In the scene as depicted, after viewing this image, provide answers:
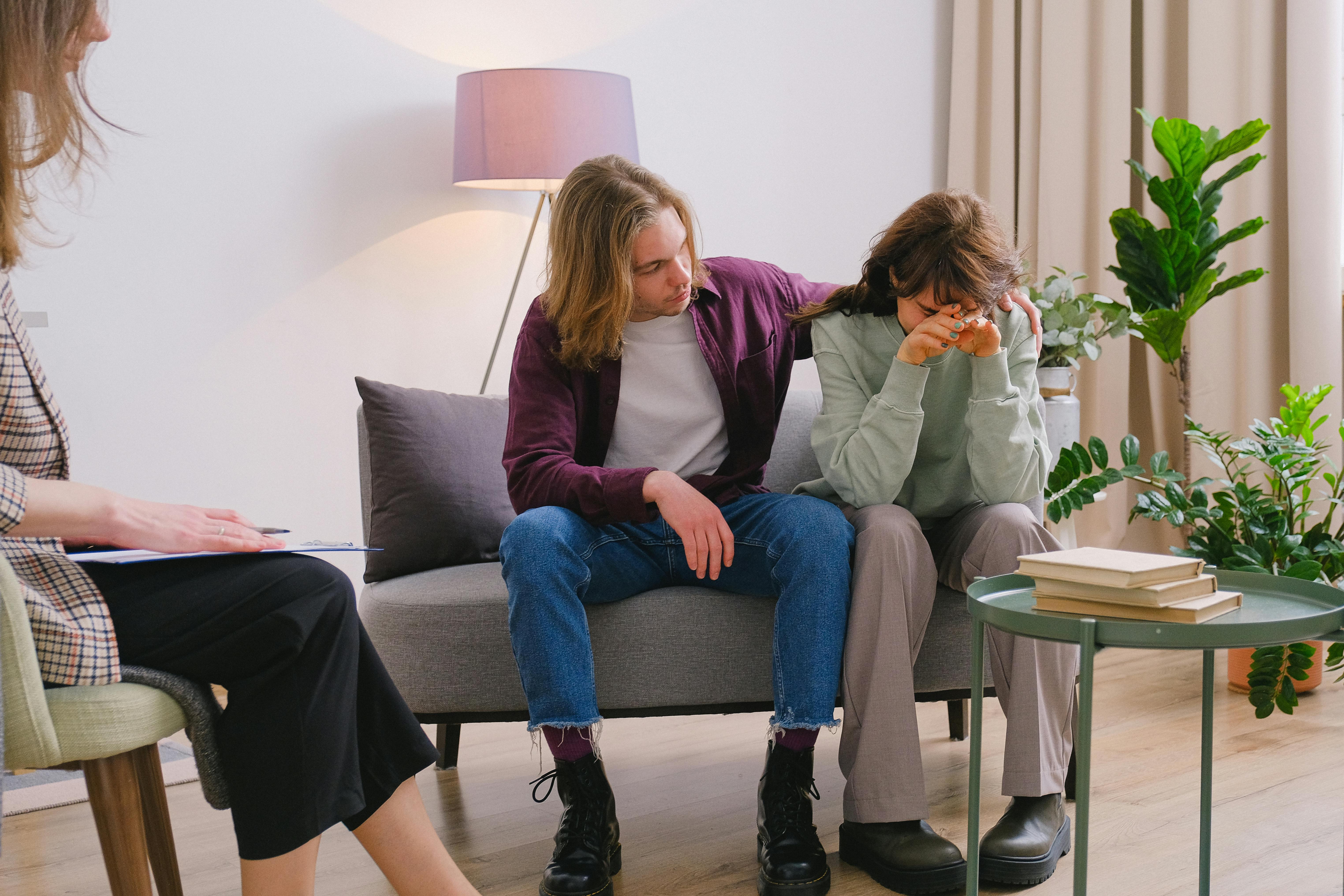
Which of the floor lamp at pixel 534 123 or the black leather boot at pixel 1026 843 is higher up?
the floor lamp at pixel 534 123

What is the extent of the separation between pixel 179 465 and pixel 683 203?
139cm

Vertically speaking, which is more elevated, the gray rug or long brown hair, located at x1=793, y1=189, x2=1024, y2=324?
long brown hair, located at x1=793, y1=189, x2=1024, y2=324

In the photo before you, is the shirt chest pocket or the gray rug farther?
the gray rug

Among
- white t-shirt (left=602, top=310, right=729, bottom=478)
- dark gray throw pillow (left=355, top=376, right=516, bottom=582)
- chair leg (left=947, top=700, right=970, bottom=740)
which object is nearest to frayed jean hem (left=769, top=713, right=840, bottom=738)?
white t-shirt (left=602, top=310, right=729, bottom=478)

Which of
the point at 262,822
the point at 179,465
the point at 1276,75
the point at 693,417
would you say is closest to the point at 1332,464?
the point at 1276,75

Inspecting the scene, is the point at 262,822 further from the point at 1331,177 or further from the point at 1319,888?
the point at 1331,177

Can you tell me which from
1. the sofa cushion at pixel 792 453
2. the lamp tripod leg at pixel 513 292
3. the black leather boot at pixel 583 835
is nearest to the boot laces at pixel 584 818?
the black leather boot at pixel 583 835

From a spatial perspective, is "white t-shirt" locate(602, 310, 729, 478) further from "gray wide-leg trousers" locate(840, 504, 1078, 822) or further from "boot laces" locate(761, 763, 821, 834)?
"boot laces" locate(761, 763, 821, 834)

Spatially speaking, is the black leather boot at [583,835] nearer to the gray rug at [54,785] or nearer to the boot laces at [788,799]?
the boot laces at [788,799]

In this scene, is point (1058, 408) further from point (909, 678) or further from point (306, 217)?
point (306, 217)

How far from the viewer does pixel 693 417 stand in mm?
1643

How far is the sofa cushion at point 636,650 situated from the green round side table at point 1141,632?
35cm

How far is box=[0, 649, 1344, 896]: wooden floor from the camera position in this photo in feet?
4.77

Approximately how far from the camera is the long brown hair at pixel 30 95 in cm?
101
